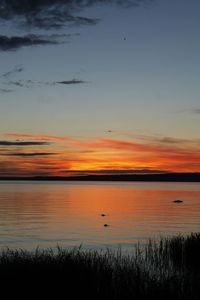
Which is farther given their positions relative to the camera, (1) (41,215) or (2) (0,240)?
(1) (41,215)

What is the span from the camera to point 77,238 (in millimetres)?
42344

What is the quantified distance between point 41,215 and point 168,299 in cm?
5229

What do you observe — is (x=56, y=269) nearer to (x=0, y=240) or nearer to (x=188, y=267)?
(x=188, y=267)

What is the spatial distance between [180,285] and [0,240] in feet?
87.4

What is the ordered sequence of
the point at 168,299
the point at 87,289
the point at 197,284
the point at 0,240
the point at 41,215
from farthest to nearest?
the point at 41,215, the point at 0,240, the point at 197,284, the point at 87,289, the point at 168,299

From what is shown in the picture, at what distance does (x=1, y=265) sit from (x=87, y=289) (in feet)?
12.9

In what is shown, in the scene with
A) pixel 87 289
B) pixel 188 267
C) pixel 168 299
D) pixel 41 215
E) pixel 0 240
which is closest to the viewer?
pixel 168 299

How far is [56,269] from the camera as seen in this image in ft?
57.3

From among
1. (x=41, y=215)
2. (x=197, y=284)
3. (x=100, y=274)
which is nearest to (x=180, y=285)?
(x=197, y=284)

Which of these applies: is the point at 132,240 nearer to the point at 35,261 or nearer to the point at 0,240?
the point at 0,240

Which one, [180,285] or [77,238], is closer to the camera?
[180,285]

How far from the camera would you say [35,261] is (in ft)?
59.3

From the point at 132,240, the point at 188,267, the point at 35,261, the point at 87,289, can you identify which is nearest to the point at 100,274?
the point at 87,289

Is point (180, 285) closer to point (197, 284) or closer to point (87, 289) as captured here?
point (197, 284)
